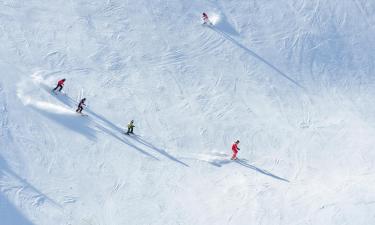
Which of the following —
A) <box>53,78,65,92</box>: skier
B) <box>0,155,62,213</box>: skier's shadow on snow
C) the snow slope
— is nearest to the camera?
<box>0,155,62,213</box>: skier's shadow on snow

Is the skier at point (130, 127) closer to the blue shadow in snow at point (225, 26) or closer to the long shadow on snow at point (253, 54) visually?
the long shadow on snow at point (253, 54)

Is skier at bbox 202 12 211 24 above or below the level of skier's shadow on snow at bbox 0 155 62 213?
above

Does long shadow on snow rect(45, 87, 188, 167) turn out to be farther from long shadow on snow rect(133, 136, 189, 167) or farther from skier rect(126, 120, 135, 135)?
skier rect(126, 120, 135, 135)

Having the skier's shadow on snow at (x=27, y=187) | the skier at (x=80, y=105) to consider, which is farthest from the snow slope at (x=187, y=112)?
the skier at (x=80, y=105)

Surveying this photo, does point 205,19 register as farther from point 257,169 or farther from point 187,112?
point 257,169

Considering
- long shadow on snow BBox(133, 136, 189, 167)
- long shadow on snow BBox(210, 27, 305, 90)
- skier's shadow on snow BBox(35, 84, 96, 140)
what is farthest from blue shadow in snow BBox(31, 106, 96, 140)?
long shadow on snow BBox(210, 27, 305, 90)

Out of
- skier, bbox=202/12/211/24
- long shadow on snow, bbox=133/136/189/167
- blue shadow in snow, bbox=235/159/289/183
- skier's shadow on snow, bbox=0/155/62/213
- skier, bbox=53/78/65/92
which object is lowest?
skier's shadow on snow, bbox=0/155/62/213

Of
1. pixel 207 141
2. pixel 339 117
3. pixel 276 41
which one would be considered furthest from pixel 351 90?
pixel 207 141

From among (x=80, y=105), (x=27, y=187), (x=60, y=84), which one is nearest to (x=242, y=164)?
(x=80, y=105)
